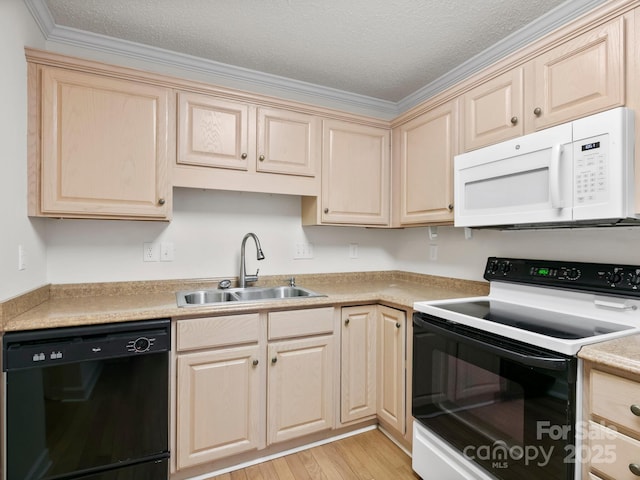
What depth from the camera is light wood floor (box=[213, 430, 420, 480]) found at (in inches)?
67.2

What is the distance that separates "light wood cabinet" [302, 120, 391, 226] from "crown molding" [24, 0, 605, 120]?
0.42 metres

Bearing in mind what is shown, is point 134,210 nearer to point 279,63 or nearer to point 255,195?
point 255,195

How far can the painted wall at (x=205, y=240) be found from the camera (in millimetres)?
1396

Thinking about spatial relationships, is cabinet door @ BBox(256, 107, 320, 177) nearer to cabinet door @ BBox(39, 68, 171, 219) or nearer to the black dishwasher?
cabinet door @ BBox(39, 68, 171, 219)

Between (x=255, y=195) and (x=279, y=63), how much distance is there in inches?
35.0

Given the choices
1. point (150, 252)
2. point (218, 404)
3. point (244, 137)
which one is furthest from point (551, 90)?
point (150, 252)

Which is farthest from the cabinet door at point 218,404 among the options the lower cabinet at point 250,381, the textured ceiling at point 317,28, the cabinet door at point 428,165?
the textured ceiling at point 317,28

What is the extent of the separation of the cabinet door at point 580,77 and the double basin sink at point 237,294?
1.45m

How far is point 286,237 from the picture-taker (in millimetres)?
2441

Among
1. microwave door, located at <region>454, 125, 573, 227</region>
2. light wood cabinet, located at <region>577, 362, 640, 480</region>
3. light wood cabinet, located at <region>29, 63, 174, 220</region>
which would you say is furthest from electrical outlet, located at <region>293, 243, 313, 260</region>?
light wood cabinet, located at <region>577, 362, 640, 480</region>

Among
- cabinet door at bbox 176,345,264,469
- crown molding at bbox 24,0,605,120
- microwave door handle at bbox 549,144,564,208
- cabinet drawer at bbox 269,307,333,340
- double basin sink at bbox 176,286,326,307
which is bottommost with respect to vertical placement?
cabinet door at bbox 176,345,264,469

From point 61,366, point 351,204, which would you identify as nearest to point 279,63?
point 351,204

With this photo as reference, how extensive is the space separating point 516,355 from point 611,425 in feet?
0.96

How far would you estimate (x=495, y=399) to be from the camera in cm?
128
